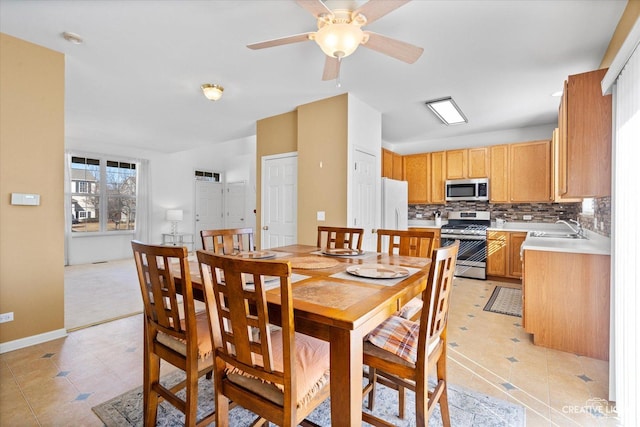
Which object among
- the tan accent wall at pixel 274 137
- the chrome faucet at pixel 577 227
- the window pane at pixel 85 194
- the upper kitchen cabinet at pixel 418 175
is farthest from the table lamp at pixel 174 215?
the chrome faucet at pixel 577 227

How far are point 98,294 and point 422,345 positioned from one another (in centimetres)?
431

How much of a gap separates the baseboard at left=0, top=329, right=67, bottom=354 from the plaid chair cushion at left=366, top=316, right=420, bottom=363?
2838 millimetres

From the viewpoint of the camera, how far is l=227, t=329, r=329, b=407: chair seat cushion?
1062mm

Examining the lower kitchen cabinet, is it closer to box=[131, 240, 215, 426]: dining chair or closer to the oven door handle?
the oven door handle

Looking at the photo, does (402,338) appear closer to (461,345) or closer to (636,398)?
(636,398)

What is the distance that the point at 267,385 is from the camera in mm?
1076

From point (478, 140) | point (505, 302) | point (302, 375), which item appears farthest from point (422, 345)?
point (478, 140)

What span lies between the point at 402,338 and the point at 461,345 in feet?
5.02

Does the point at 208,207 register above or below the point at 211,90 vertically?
below

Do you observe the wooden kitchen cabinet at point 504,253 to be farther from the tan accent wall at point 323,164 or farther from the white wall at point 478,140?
the tan accent wall at point 323,164

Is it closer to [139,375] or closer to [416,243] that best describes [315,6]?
[416,243]

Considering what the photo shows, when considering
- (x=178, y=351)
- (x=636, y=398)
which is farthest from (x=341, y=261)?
(x=636, y=398)

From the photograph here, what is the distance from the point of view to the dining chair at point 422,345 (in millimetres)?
1192

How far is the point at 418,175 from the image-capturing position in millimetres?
5543
